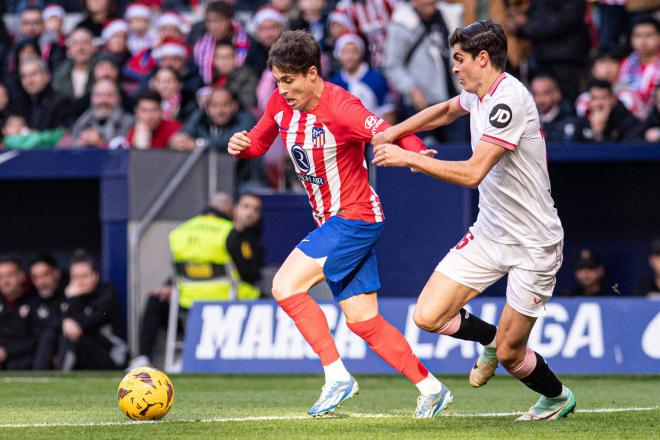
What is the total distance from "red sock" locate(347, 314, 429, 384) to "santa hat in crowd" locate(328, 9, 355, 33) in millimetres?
7934

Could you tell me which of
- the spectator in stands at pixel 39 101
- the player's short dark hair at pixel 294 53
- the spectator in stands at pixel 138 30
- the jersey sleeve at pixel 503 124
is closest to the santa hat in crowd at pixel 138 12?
the spectator in stands at pixel 138 30

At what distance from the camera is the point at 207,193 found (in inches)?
540

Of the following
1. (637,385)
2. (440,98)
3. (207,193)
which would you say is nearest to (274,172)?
(207,193)

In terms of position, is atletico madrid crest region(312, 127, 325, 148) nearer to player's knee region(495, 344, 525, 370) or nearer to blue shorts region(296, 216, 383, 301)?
blue shorts region(296, 216, 383, 301)

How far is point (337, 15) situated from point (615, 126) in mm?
3786

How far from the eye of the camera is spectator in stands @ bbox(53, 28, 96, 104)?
15414 mm

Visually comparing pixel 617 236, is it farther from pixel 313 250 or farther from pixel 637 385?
pixel 313 250

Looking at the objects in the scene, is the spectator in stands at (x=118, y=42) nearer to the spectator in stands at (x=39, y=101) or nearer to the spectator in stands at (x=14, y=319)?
the spectator in stands at (x=39, y=101)

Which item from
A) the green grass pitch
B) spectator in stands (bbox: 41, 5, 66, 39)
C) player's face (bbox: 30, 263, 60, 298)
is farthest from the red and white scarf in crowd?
the green grass pitch

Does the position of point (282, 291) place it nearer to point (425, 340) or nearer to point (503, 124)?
point (503, 124)

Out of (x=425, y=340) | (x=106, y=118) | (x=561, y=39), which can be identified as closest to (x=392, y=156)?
(x=425, y=340)

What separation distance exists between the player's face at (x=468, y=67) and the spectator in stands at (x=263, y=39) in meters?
A: 8.26

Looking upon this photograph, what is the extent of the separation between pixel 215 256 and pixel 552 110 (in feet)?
11.9

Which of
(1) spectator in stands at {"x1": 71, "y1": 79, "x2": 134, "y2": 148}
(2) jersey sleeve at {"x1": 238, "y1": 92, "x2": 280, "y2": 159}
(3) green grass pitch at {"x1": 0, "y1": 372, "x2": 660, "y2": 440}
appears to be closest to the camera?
(3) green grass pitch at {"x1": 0, "y1": 372, "x2": 660, "y2": 440}
